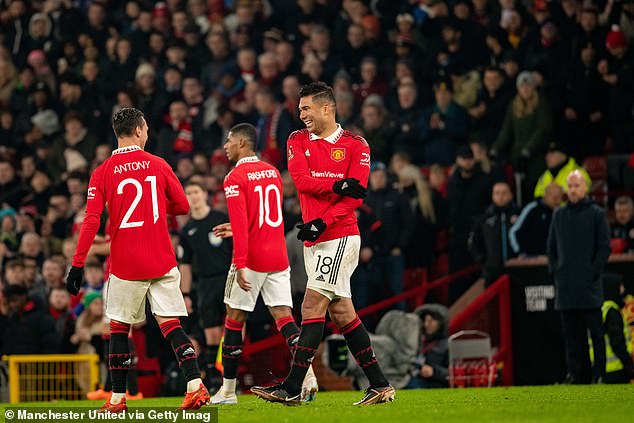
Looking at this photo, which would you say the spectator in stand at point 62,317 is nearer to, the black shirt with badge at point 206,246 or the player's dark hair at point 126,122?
the black shirt with badge at point 206,246

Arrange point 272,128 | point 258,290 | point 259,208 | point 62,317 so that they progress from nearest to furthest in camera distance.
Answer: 1. point 259,208
2. point 258,290
3. point 62,317
4. point 272,128

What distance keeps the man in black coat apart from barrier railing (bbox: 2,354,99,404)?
554cm

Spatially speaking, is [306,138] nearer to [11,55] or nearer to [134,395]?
[134,395]

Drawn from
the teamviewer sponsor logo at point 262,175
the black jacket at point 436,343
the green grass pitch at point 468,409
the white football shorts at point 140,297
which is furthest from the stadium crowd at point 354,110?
the green grass pitch at point 468,409

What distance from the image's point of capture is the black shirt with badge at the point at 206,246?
13.5 m

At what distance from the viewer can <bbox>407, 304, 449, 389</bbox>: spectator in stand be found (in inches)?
563

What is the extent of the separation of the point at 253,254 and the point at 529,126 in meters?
6.68

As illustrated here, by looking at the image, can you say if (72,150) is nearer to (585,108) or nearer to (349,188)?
(585,108)

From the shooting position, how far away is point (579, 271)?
12914 mm

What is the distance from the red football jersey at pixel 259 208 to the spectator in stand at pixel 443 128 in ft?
21.7

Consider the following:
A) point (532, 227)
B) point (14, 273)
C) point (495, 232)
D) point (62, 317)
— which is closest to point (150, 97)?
point (14, 273)

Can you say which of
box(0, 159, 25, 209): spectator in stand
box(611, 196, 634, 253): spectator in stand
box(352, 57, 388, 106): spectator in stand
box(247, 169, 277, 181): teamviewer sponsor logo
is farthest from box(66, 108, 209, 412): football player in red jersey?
box(0, 159, 25, 209): spectator in stand

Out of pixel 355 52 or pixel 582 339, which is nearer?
pixel 582 339

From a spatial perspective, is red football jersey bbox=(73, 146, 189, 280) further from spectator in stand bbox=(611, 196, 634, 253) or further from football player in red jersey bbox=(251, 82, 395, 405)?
spectator in stand bbox=(611, 196, 634, 253)
